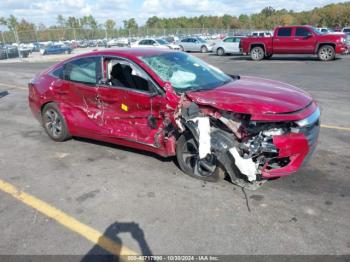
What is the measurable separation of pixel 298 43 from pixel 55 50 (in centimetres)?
2720

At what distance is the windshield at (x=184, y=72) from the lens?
457cm

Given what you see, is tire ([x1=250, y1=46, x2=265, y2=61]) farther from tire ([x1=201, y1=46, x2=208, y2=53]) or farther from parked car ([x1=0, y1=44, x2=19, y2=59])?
parked car ([x1=0, y1=44, x2=19, y2=59])

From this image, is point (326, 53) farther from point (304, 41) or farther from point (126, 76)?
point (126, 76)

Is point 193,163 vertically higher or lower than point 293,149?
lower

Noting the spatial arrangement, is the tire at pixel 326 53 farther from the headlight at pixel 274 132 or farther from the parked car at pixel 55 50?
the parked car at pixel 55 50

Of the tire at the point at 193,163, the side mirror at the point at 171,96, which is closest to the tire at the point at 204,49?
the side mirror at the point at 171,96

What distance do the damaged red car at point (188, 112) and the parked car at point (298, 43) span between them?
1588 centimetres

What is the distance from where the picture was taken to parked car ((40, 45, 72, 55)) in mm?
36938

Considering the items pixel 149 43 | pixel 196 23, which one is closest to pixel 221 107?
pixel 149 43

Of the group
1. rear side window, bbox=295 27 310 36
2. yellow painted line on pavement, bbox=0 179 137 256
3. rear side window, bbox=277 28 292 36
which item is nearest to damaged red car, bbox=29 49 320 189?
yellow painted line on pavement, bbox=0 179 137 256

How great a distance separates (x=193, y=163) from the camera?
4.36 metres

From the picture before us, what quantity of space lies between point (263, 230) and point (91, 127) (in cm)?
316

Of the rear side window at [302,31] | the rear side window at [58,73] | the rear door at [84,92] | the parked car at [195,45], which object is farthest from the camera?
the parked car at [195,45]

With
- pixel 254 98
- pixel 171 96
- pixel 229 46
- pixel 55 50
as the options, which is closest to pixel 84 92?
pixel 171 96
